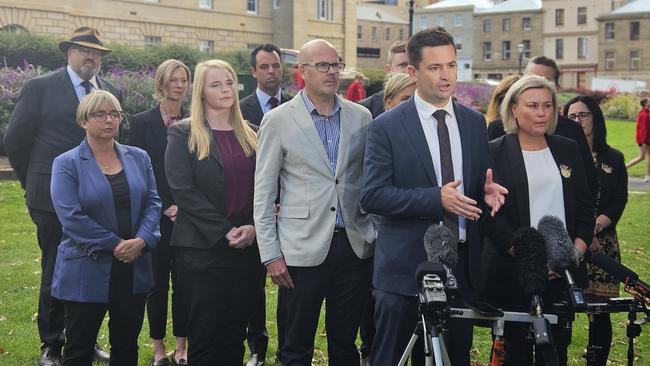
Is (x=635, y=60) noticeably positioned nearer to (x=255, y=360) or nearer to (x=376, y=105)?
(x=376, y=105)

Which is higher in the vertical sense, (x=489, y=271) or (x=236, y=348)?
(x=489, y=271)

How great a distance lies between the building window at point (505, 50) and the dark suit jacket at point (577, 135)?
97.8 meters

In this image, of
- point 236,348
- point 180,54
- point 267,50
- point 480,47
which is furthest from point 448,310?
point 480,47

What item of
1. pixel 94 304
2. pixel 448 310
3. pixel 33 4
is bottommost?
pixel 94 304

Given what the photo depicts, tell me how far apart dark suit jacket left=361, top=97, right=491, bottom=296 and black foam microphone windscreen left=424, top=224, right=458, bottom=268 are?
1.38ft

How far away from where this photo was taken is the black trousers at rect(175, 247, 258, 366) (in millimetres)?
5945

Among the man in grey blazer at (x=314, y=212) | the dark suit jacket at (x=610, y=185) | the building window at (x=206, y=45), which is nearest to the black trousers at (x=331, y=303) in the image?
the man in grey blazer at (x=314, y=212)

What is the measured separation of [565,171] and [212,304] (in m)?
2.54

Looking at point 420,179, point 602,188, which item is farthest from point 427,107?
point 602,188

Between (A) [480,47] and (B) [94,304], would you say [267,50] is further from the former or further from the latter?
(A) [480,47]

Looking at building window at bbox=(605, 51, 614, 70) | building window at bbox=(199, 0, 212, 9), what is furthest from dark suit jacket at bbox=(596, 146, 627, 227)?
building window at bbox=(605, 51, 614, 70)

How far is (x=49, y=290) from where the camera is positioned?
7008mm

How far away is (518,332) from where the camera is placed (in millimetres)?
5488

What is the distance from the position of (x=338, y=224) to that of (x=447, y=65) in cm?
128
